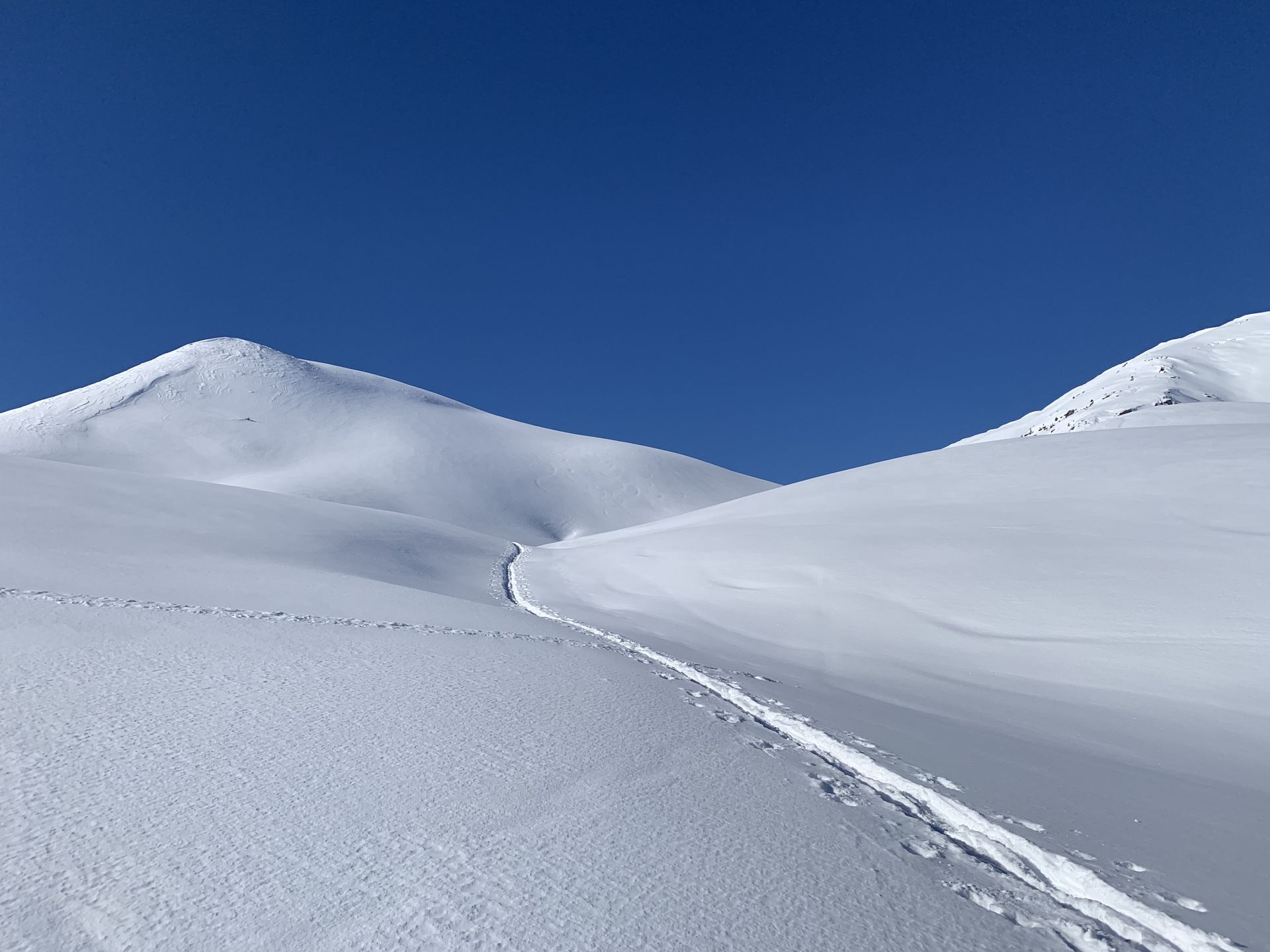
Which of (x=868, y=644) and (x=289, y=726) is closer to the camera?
(x=289, y=726)

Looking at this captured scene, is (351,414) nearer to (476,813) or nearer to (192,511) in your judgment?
(192,511)

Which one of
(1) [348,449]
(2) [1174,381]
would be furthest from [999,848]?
(2) [1174,381]

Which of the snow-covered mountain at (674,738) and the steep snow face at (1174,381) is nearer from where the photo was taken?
the snow-covered mountain at (674,738)

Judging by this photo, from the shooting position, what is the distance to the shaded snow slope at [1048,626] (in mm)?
4934

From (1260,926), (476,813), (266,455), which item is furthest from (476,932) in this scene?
(266,455)

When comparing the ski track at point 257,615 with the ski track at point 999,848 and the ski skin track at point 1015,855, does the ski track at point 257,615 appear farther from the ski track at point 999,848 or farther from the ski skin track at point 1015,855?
the ski skin track at point 1015,855

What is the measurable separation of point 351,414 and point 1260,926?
113 meters

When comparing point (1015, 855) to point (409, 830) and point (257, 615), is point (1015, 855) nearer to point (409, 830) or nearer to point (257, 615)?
point (409, 830)

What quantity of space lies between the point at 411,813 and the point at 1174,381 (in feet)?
441

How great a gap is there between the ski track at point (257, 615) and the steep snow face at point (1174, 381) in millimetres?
70320

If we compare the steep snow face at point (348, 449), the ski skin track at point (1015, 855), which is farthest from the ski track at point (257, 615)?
the steep snow face at point (348, 449)

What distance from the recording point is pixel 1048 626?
11227 millimetres

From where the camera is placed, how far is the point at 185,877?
9.57ft

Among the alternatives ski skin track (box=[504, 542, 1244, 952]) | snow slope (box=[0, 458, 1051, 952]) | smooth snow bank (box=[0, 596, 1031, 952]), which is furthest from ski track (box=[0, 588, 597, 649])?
ski skin track (box=[504, 542, 1244, 952])
